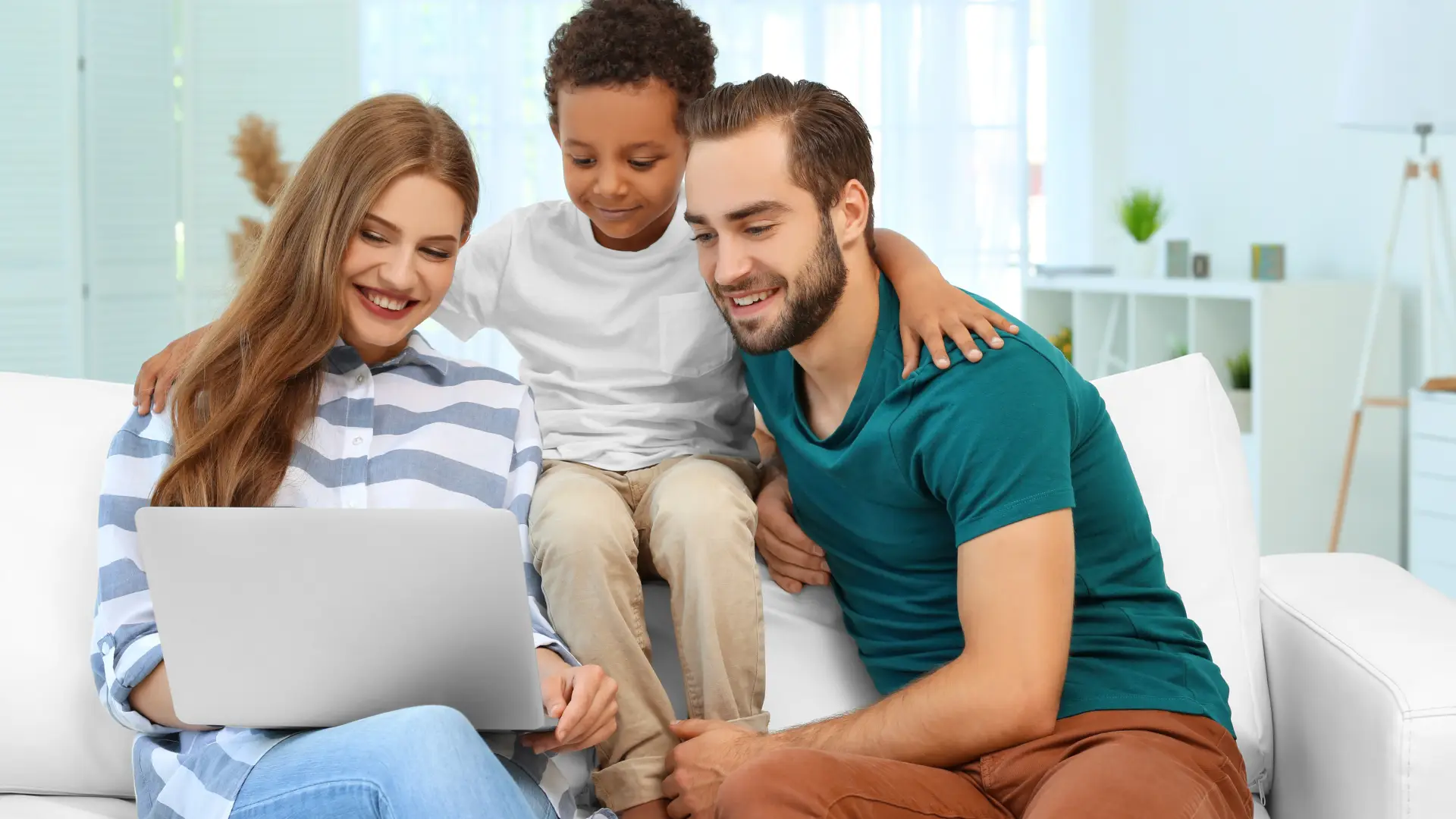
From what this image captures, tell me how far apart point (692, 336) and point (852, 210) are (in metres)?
0.35

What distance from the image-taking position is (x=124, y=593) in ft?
4.10

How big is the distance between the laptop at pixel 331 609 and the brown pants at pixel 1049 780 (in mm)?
235

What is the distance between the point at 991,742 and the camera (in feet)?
3.99

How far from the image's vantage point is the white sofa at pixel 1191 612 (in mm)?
1314

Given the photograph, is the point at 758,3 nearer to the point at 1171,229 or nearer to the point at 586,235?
the point at 1171,229

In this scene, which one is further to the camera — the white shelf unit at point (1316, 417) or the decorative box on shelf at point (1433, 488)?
the white shelf unit at point (1316, 417)

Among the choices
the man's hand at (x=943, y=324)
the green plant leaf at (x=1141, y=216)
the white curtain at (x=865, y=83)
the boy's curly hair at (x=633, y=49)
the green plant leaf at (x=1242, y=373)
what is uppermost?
the white curtain at (x=865, y=83)

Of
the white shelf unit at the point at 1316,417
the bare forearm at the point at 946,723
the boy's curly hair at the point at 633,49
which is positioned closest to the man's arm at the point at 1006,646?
the bare forearm at the point at 946,723

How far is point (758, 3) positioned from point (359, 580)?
15.1 ft

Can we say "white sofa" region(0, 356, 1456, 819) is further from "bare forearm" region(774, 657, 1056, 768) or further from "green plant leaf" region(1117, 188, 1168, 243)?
"green plant leaf" region(1117, 188, 1168, 243)

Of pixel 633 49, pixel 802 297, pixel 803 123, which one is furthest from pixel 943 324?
pixel 633 49

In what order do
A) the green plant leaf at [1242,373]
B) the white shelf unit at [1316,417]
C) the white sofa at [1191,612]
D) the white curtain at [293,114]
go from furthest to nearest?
the green plant leaf at [1242,373], the white shelf unit at [1316,417], the white curtain at [293,114], the white sofa at [1191,612]

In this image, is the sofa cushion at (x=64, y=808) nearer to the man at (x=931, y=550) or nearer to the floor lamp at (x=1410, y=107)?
the man at (x=931, y=550)

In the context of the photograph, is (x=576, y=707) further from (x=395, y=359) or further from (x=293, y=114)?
(x=293, y=114)
